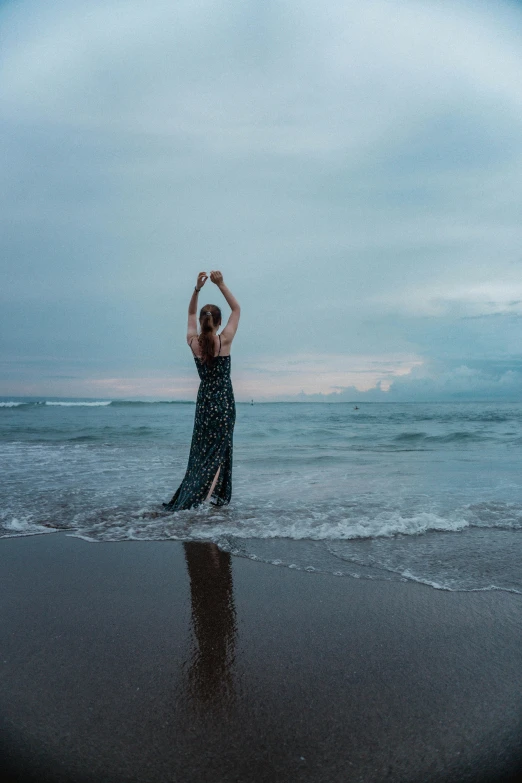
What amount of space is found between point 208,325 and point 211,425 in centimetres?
120

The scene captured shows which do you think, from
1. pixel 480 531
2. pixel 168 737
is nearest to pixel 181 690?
pixel 168 737

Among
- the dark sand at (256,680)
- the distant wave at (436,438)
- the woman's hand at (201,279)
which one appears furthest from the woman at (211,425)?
the distant wave at (436,438)

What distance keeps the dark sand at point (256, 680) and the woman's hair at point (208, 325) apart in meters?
2.53

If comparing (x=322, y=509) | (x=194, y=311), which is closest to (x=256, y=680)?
(x=322, y=509)

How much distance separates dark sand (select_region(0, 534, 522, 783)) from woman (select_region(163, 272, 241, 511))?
7.05ft

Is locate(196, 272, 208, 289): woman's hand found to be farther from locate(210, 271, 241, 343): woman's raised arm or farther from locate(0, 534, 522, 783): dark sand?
locate(0, 534, 522, 783): dark sand

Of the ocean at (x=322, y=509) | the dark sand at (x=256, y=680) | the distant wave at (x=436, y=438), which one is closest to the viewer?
the dark sand at (x=256, y=680)

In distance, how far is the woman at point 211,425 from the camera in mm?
5254

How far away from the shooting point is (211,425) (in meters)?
5.50

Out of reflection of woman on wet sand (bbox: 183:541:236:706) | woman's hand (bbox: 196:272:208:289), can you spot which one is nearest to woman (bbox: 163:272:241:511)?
woman's hand (bbox: 196:272:208:289)

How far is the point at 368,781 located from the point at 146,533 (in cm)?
324

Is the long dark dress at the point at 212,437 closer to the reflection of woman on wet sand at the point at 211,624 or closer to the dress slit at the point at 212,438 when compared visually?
the dress slit at the point at 212,438

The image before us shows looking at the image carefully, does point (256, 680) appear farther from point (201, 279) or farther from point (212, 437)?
point (201, 279)

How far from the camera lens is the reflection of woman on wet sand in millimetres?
1992
